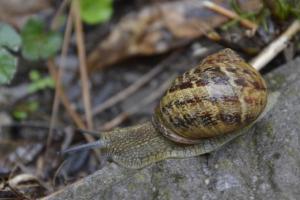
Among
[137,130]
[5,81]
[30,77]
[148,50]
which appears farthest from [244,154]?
[30,77]

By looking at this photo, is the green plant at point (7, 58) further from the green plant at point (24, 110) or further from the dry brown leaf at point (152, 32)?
the dry brown leaf at point (152, 32)

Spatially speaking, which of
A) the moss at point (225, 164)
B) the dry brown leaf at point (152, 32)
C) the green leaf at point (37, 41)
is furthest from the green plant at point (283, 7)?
the green leaf at point (37, 41)

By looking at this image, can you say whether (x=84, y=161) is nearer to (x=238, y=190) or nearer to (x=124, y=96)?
(x=124, y=96)

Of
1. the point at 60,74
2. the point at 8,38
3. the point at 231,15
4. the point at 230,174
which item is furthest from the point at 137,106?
the point at 230,174

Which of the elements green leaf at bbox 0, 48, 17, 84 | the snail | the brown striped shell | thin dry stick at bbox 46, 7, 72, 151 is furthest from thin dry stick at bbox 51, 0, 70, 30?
the brown striped shell

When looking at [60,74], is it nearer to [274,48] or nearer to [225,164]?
[274,48]
